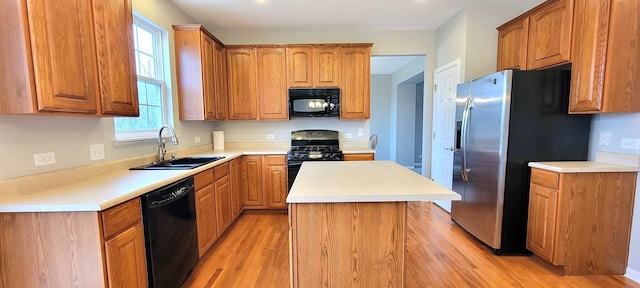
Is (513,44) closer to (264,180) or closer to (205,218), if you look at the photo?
(264,180)

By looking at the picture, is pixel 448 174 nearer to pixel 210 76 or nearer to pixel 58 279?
pixel 210 76

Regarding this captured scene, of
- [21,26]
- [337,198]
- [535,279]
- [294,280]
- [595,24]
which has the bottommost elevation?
[535,279]

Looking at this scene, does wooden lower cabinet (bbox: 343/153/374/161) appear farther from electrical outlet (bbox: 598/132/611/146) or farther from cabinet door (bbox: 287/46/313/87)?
electrical outlet (bbox: 598/132/611/146)

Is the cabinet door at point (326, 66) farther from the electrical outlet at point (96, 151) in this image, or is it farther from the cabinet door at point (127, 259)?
the cabinet door at point (127, 259)

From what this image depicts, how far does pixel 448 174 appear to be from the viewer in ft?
11.8

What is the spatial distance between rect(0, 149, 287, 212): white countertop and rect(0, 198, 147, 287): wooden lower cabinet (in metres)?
0.05

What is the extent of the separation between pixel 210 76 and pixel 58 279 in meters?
2.49

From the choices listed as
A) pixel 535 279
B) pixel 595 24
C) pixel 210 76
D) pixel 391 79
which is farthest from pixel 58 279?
pixel 391 79

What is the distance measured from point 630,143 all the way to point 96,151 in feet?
13.4

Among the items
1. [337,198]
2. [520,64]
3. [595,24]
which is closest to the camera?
[337,198]

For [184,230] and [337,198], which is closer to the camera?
[337,198]

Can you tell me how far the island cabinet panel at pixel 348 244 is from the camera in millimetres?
1436

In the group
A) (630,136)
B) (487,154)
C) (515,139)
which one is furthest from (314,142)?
(630,136)

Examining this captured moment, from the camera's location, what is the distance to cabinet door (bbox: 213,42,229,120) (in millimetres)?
3457
